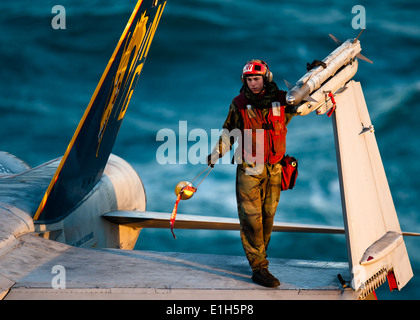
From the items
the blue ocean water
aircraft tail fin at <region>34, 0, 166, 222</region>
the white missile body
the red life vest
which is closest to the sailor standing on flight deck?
the red life vest

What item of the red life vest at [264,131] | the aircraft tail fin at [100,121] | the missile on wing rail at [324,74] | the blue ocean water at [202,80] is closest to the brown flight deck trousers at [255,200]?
the red life vest at [264,131]

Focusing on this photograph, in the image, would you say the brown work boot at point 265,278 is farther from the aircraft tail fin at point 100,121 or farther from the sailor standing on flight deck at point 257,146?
the aircraft tail fin at point 100,121

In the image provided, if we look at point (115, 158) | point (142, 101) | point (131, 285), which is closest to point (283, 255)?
point (115, 158)

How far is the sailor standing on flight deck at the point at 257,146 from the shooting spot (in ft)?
18.4

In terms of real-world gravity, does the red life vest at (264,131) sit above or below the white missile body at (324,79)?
below

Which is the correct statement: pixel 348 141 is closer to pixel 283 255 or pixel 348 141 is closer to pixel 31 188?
pixel 31 188

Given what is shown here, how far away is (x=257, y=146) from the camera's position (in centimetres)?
566

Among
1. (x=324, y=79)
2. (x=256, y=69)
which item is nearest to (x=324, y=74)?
(x=324, y=79)

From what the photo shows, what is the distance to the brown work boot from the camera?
17.5 feet

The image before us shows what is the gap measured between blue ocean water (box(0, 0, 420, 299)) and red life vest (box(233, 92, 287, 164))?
1006 centimetres

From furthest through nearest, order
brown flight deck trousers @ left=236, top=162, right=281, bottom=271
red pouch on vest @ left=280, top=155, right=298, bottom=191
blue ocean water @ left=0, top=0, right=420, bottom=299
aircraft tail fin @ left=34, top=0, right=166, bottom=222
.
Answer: blue ocean water @ left=0, top=0, right=420, bottom=299 → aircraft tail fin @ left=34, top=0, right=166, bottom=222 → red pouch on vest @ left=280, top=155, right=298, bottom=191 → brown flight deck trousers @ left=236, top=162, right=281, bottom=271

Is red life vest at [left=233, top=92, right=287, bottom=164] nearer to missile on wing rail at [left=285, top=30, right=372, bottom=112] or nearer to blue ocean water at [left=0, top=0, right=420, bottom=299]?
missile on wing rail at [left=285, top=30, right=372, bottom=112]

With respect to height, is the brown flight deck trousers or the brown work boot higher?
the brown flight deck trousers

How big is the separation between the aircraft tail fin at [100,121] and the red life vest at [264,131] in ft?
5.84
